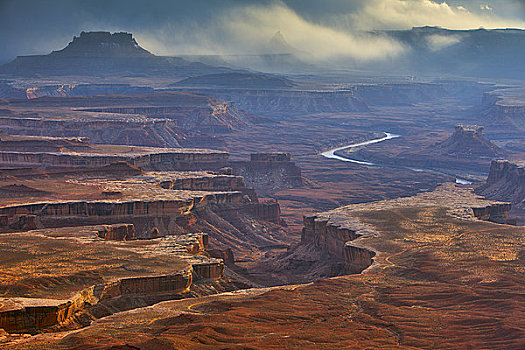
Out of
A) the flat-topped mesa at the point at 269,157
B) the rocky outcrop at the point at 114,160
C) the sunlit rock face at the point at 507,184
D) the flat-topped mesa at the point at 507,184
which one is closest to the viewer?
the rocky outcrop at the point at 114,160

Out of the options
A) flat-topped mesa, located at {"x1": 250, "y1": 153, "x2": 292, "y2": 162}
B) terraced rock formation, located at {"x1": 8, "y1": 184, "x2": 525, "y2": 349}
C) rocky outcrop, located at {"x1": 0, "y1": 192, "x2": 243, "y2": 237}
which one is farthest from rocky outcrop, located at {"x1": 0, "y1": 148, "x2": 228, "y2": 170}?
terraced rock formation, located at {"x1": 8, "y1": 184, "x2": 525, "y2": 349}

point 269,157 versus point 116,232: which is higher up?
point 116,232

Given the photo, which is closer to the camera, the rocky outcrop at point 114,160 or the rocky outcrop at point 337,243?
the rocky outcrop at point 337,243

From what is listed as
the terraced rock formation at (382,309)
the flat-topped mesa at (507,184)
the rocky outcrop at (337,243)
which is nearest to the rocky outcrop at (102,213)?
the rocky outcrop at (337,243)

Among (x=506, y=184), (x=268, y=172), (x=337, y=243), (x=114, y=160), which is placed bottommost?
(x=506, y=184)

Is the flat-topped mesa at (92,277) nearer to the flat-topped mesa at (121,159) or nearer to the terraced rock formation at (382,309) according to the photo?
the terraced rock formation at (382,309)

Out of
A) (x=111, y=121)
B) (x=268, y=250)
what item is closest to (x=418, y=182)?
(x=111, y=121)

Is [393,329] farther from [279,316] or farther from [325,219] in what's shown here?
[325,219]

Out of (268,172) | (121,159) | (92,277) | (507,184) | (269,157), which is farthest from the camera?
(269,157)

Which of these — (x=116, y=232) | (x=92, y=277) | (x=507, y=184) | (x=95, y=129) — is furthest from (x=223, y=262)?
(x=95, y=129)

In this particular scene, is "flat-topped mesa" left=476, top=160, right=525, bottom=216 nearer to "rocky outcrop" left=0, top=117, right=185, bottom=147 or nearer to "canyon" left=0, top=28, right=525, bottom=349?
"canyon" left=0, top=28, right=525, bottom=349

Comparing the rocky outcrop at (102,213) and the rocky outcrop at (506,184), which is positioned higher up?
the rocky outcrop at (102,213)

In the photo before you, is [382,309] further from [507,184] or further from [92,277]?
[507,184]
